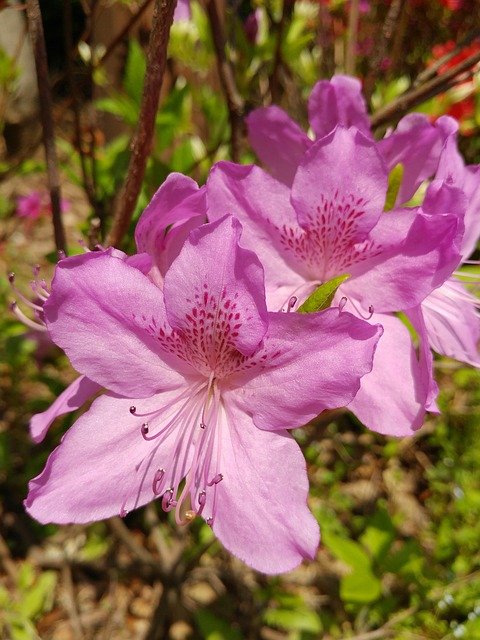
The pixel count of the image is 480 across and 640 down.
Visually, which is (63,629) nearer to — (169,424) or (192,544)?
(192,544)

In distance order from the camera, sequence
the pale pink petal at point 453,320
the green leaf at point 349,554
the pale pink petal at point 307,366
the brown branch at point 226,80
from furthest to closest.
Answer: the green leaf at point 349,554
the brown branch at point 226,80
the pale pink petal at point 453,320
the pale pink petal at point 307,366

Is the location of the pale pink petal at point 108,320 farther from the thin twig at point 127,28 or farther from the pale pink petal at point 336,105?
the thin twig at point 127,28

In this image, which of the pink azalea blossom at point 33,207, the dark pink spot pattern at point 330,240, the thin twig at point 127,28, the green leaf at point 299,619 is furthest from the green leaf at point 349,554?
the pink azalea blossom at point 33,207

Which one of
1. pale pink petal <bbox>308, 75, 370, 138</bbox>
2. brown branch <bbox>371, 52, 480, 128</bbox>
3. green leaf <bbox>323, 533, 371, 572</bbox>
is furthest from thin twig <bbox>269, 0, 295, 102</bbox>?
green leaf <bbox>323, 533, 371, 572</bbox>

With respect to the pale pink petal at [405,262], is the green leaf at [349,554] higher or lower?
lower

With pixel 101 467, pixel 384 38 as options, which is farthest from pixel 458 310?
pixel 384 38
